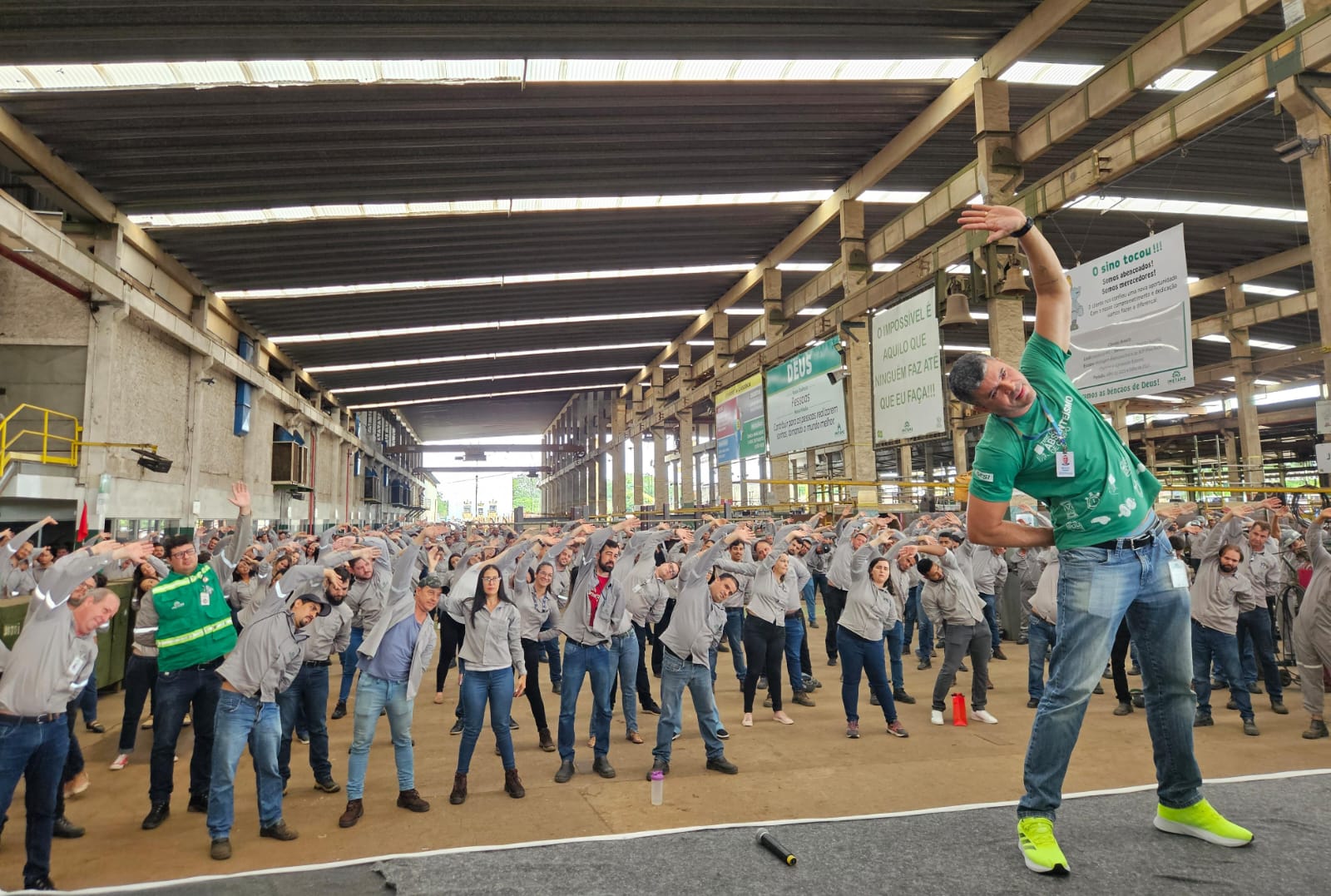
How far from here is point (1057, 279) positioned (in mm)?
3154

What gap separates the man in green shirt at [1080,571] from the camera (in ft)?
9.23

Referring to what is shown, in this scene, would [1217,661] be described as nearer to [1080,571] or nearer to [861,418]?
[1080,571]

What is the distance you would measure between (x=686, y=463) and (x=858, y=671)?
22866mm

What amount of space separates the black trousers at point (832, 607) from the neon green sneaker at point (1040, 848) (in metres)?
8.30

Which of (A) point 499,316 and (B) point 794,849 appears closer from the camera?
(B) point 794,849

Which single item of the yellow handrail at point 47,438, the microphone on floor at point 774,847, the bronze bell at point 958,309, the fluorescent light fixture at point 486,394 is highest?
the fluorescent light fixture at point 486,394

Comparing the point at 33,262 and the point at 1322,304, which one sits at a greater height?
the point at 33,262

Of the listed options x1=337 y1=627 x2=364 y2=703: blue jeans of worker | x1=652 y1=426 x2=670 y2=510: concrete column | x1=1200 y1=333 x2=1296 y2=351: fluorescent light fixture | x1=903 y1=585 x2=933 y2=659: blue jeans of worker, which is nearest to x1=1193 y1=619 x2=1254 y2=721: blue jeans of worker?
x1=903 y1=585 x2=933 y2=659: blue jeans of worker

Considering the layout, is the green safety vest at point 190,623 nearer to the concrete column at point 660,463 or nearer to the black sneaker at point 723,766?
the black sneaker at point 723,766

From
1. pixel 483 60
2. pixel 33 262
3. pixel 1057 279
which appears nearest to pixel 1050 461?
pixel 1057 279

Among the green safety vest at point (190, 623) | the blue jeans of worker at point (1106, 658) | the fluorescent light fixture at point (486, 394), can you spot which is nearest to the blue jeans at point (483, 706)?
the green safety vest at point (190, 623)

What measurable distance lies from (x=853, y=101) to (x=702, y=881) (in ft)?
46.3

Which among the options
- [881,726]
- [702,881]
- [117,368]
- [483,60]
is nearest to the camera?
[702,881]

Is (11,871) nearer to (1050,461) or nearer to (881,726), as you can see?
(1050,461)
